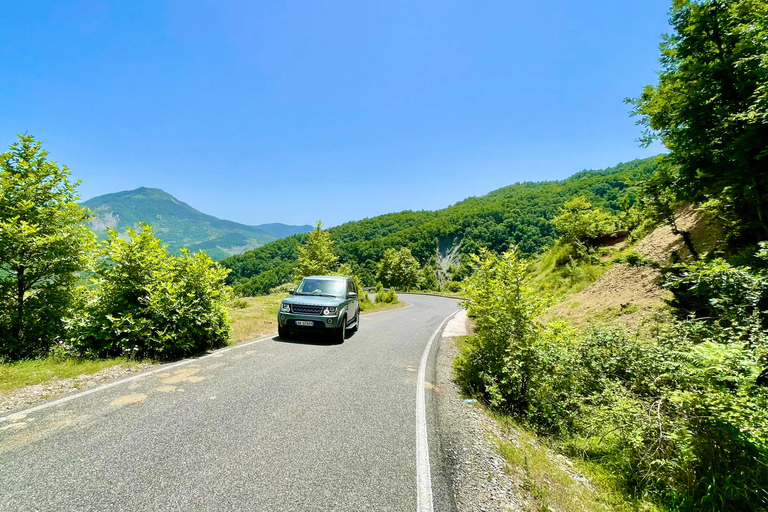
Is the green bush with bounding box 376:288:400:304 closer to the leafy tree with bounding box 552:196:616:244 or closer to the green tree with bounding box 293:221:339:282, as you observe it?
the green tree with bounding box 293:221:339:282

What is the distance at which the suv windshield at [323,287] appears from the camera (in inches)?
399

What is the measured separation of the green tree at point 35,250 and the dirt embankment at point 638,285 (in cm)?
1334

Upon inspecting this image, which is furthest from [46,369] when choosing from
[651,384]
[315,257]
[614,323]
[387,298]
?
[387,298]

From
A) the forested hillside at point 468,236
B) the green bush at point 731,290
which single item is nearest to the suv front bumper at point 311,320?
the green bush at point 731,290

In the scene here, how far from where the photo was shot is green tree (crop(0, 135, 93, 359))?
21.1ft

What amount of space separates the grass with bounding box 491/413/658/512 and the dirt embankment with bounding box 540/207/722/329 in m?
5.37

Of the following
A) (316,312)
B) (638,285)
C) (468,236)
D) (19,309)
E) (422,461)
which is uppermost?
(468,236)

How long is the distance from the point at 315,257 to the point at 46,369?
20196 mm

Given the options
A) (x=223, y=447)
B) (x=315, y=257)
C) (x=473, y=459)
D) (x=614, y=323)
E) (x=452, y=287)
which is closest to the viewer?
(x=223, y=447)

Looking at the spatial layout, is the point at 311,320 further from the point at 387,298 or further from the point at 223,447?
the point at 387,298

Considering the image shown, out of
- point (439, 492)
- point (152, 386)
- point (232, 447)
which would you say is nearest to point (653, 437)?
point (439, 492)

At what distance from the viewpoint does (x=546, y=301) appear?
19.0 feet

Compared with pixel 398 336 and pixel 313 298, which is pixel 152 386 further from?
pixel 398 336

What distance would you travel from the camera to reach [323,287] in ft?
34.0
